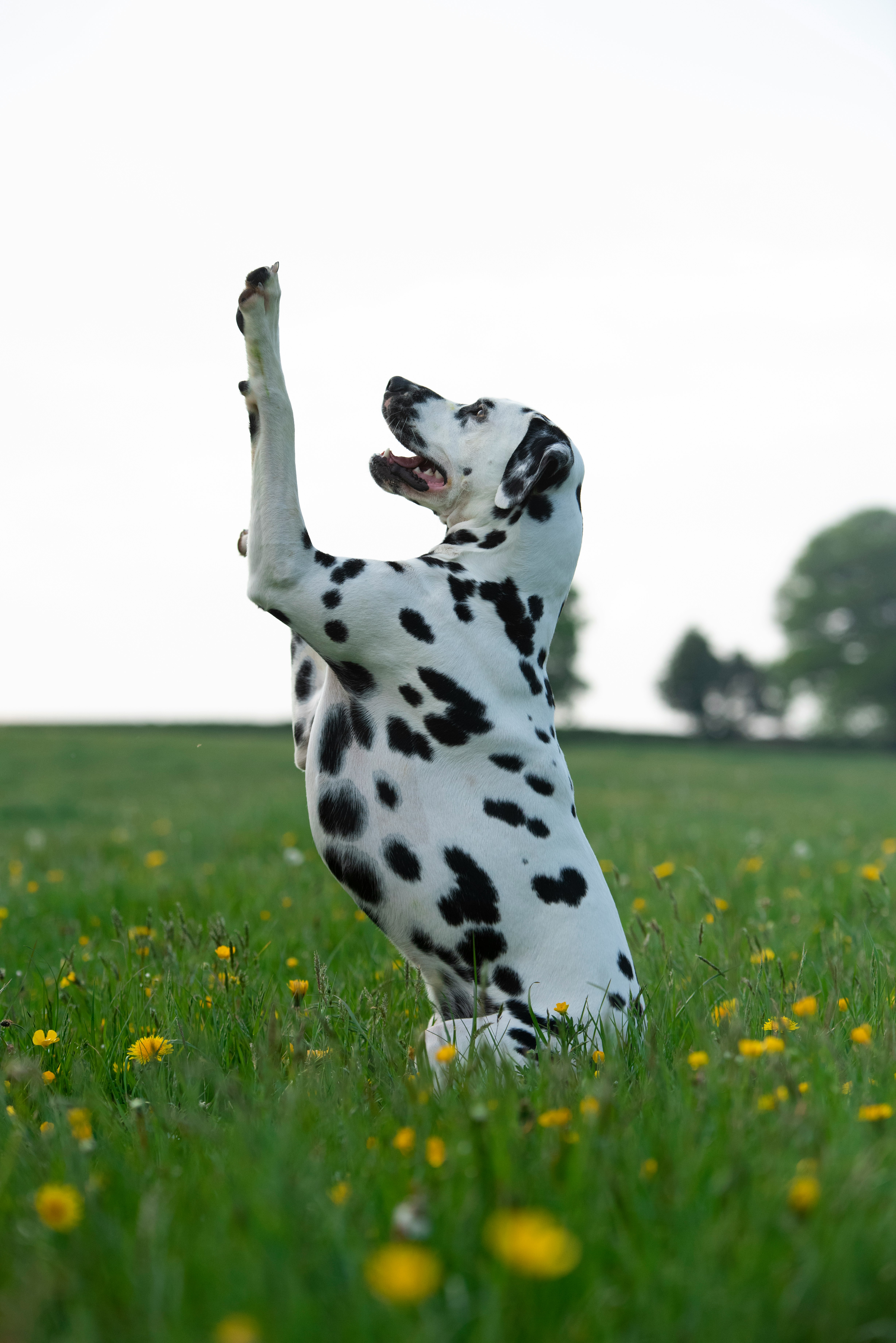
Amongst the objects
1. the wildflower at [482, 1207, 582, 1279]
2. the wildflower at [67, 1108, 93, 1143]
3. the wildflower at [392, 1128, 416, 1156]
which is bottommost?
the wildflower at [67, 1108, 93, 1143]

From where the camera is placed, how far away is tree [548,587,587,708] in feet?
180

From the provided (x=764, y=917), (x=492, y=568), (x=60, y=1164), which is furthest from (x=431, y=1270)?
(x=764, y=917)

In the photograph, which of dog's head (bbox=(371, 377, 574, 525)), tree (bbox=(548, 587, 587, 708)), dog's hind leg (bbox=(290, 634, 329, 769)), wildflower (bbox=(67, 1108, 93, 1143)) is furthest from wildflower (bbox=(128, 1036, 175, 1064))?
tree (bbox=(548, 587, 587, 708))

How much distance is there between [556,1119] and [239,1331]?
1.04 m

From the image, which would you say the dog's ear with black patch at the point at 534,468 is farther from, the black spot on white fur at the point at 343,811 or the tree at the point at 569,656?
the tree at the point at 569,656

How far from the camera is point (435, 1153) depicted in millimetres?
2143

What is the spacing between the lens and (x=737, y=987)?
165 inches

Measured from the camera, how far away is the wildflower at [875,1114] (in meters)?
2.24

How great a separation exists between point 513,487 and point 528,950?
5.73 feet

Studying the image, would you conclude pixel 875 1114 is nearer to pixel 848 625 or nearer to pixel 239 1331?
pixel 239 1331

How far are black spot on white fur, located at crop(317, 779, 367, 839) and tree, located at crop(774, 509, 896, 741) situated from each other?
2257 inches

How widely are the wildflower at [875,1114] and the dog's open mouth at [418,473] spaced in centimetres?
277

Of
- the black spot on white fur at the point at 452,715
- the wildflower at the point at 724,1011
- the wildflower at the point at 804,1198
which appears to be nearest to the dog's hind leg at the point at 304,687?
the black spot on white fur at the point at 452,715

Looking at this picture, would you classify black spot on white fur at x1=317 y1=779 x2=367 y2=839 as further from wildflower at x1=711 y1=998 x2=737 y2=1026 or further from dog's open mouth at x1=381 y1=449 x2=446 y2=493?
wildflower at x1=711 y1=998 x2=737 y2=1026
